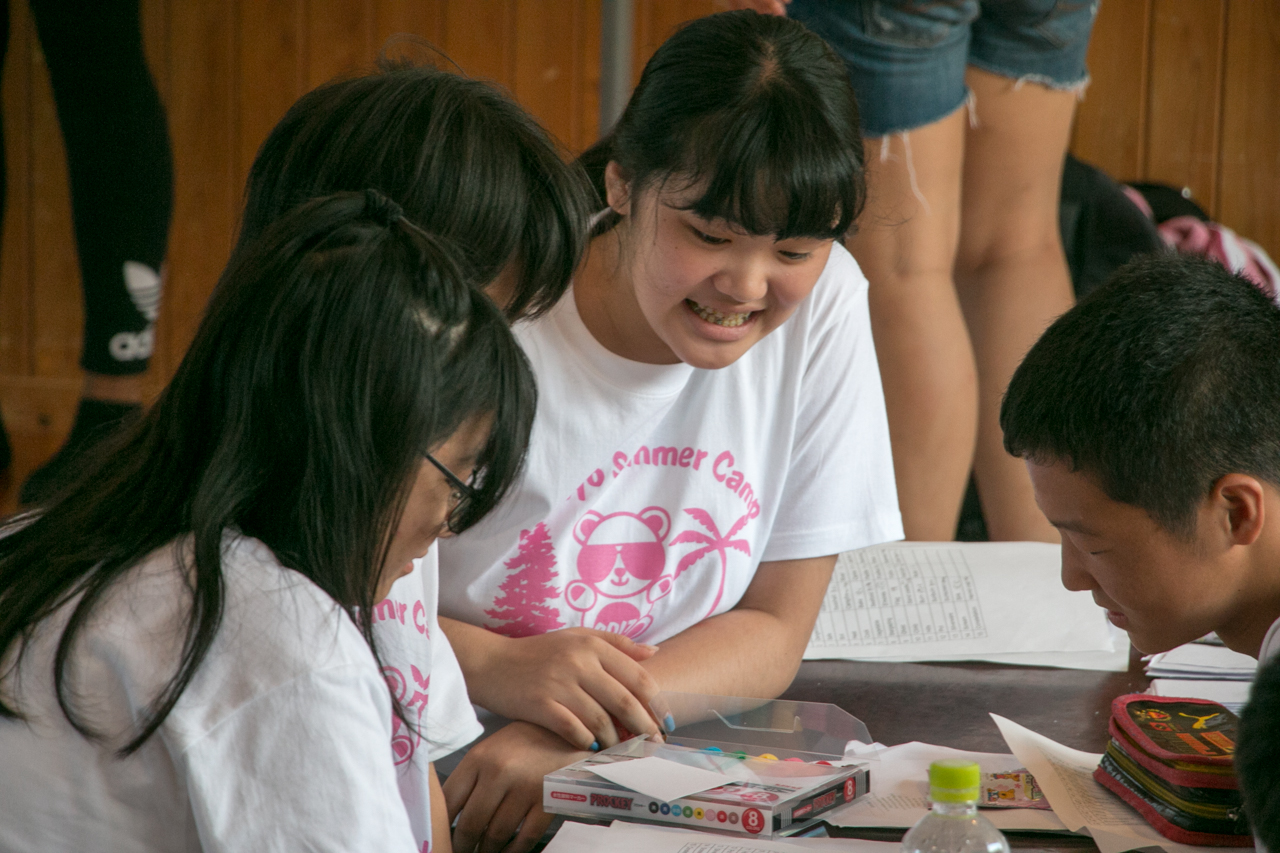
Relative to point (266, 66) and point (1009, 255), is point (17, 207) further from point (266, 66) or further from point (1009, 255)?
point (1009, 255)

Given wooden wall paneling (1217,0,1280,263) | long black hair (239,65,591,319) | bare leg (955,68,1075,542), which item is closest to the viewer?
long black hair (239,65,591,319)

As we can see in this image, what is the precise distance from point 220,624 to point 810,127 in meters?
0.57

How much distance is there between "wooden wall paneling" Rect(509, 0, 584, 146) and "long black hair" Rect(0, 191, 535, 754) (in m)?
2.18

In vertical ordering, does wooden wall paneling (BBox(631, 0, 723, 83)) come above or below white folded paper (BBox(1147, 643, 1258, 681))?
above

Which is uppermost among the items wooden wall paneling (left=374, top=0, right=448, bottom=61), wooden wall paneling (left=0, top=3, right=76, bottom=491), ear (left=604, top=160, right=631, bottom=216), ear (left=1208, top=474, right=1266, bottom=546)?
ear (left=604, top=160, right=631, bottom=216)

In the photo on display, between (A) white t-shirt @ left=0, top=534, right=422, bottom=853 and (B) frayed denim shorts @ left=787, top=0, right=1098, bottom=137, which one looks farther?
(B) frayed denim shorts @ left=787, top=0, right=1098, bottom=137

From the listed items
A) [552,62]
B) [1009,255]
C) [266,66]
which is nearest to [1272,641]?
[1009,255]

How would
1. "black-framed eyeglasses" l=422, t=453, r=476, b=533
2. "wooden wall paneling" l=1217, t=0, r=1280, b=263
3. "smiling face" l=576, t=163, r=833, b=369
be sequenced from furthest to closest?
"wooden wall paneling" l=1217, t=0, r=1280, b=263, "smiling face" l=576, t=163, r=833, b=369, "black-framed eyeglasses" l=422, t=453, r=476, b=533

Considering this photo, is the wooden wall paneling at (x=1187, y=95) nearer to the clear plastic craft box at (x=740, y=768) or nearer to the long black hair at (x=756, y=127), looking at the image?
the long black hair at (x=756, y=127)

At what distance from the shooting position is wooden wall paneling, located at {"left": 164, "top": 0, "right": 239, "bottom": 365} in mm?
2762

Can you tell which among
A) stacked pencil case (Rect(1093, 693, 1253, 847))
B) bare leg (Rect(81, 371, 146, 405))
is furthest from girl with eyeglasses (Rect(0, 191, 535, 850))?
bare leg (Rect(81, 371, 146, 405))

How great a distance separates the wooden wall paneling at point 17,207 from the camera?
Answer: 2.77m

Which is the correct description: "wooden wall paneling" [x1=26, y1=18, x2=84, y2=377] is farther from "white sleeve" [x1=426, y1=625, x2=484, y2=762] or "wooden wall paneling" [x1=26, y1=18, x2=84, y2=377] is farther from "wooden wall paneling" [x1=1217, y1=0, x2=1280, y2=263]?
"wooden wall paneling" [x1=1217, y1=0, x2=1280, y2=263]

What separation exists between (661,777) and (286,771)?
Answer: 276 mm
